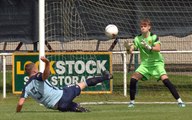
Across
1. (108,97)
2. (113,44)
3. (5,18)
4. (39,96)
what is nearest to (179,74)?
(113,44)

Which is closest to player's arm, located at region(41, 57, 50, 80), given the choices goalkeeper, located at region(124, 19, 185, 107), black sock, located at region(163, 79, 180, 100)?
goalkeeper, located at region(124, 19, 185, 107)

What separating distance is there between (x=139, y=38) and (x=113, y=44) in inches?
185

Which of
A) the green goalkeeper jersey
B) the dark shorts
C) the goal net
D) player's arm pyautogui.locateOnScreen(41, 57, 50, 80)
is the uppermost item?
the goal net

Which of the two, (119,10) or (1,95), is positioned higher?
(119,10)

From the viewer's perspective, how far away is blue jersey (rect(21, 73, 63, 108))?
11.0 metres

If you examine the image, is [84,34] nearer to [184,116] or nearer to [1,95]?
[1,95]

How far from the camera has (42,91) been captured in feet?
36.0

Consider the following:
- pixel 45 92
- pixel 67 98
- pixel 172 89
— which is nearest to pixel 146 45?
pixel 172 89

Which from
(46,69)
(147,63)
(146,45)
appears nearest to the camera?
(46,69)

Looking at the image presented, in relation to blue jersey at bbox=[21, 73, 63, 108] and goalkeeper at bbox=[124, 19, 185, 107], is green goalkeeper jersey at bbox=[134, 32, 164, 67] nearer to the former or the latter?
goalkeeper at bbox=[124, 19, 185, 107]

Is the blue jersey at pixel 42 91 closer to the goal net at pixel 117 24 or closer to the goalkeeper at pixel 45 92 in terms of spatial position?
the goalkeeper at pixel 45 92

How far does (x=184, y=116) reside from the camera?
10.3m

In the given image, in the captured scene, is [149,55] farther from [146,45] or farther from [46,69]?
[46,69]

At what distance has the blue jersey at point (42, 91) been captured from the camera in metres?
11.0
